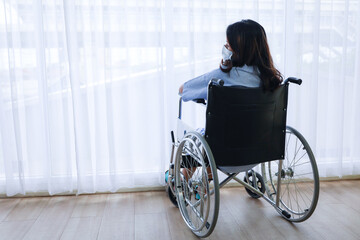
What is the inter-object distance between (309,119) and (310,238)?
38.8 inches

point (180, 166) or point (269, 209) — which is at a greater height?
point (180, 166)

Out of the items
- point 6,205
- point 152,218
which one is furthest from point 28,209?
point 152,218

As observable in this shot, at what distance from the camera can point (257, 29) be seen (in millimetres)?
1775

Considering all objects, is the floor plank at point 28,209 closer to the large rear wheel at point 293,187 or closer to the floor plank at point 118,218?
the floor plank at point 118,218

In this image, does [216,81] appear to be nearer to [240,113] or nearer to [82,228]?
[240,113]

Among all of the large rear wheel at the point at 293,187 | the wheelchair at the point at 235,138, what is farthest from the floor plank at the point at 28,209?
the large rear wheel at the point at 293,187

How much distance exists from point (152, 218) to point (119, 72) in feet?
3.10

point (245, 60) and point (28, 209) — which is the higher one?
point (245, 60)

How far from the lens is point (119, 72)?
2.40m

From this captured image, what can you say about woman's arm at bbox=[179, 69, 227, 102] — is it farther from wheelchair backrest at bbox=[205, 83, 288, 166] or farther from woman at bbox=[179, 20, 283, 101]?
wheelchair backrest at bbox=[205, 83, 288, 166]

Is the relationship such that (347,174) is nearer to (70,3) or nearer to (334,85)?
(334,85)

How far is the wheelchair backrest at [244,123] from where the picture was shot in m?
1.67

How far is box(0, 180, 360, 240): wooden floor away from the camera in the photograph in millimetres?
1917

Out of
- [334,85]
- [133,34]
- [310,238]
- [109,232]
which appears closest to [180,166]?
[109,232]
